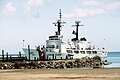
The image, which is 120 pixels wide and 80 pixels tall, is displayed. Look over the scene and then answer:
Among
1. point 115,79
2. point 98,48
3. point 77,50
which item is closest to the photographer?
point 115,79

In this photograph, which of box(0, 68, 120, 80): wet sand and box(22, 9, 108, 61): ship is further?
box(22, 9, 108, 61): ship

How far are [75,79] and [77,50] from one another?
86371 millimetres

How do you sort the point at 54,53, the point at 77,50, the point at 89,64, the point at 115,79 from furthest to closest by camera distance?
the point at 77,50, the point at 54,53, the point at 89,64, the point at 115,79

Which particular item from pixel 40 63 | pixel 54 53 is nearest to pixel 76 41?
pixel 54 53

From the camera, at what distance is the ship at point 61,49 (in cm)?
13000

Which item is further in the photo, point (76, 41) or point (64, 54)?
point (76, 41)

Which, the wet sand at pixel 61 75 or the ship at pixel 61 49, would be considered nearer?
the wet sand at pixel 61 75

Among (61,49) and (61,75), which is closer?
(61,75)

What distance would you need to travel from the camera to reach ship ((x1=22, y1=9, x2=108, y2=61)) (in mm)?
130000

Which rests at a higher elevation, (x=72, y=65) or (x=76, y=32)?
(x=76, y=32)

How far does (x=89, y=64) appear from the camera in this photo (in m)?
112

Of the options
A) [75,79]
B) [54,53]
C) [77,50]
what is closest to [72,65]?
[54,53]

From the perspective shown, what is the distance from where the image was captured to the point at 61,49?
132m

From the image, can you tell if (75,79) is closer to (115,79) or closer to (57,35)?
(115,79)
